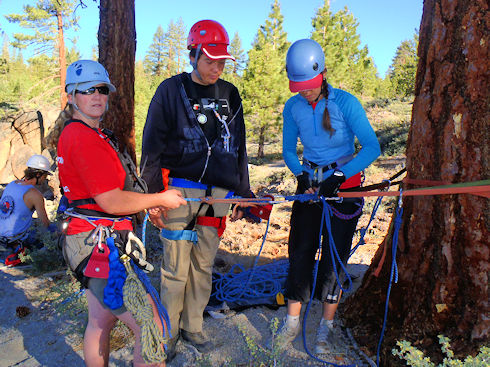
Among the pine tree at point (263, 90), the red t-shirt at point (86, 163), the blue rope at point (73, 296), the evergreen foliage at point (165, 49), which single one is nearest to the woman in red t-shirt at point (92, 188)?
the red t-shirt at point (86, 163)

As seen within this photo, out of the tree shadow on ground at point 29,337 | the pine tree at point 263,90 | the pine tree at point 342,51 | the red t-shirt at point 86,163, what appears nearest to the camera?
the red t-shirt at point 86,163

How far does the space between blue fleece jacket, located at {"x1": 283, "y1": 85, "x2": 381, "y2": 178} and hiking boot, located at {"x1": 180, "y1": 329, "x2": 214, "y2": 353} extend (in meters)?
1.61

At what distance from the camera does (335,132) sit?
2955 mm

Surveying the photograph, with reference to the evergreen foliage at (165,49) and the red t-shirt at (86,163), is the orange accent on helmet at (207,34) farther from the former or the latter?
the evergreen foliage at (165,49)

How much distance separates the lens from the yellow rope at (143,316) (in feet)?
6.45

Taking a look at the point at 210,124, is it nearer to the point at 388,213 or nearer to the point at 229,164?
the point at 229,164

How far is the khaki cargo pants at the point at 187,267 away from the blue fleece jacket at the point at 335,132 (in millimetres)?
790

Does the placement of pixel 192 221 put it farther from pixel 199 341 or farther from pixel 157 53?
pixel 157 53

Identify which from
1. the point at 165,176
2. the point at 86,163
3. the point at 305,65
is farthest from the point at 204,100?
the point at 86,163

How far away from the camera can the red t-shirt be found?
6.16 ft

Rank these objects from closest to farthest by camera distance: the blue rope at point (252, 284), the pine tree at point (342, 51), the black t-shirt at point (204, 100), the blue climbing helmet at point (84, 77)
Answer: the blue climbing helmet at point (84, 77) < the black t-shirt at point (204, 100) < the blue rope at point (252, 284) < the pine tree at point (342, 51)

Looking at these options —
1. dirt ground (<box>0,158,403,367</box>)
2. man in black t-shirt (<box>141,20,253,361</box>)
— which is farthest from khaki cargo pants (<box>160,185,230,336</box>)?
dirt ground (<box>0,158,403,367</box>)

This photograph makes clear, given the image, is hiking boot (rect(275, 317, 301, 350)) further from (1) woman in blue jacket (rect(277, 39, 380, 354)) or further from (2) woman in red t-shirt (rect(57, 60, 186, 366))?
(2) woman in red t-shirt (rect(57, 60, 186, 366))

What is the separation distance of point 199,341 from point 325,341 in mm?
1046
